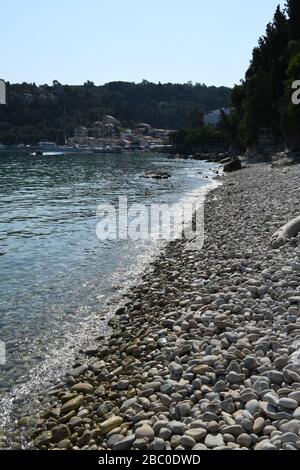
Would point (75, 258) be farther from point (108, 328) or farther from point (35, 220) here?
point (35, 220)

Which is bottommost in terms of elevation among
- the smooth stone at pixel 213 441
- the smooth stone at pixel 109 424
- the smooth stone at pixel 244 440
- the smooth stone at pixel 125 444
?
the smooth stone at pixel 109 424

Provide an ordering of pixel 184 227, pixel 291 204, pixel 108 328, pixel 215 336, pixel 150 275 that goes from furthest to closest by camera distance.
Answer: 1. pixel 184 227
2. pixel 291 204
3. pixel 150 275
4. pixel 108 328
5. pixel 215 336

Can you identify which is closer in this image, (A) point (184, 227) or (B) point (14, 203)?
(A) point (184, 227)

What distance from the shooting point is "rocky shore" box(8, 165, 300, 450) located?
5262 millimetres

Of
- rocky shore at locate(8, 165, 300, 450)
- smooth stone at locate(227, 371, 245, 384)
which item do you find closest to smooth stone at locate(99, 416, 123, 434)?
rocky shore at locate(8, 165, 300, 450)

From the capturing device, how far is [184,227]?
899 inches

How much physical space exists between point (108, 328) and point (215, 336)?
3.52 metres

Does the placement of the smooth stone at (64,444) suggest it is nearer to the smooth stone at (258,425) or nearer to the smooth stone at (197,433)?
the smooth stone at (197,433)

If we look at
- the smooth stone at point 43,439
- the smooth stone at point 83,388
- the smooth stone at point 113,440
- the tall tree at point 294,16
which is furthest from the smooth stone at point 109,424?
the tall tree at point 294,16

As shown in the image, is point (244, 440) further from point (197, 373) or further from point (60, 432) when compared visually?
point (60, 432)

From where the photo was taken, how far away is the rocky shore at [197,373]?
17.3 ft

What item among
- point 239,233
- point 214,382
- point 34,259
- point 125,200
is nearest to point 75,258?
point 34,259

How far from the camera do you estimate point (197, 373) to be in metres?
6.58

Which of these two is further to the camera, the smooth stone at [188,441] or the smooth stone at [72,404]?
the smooth stone at [72,404]
